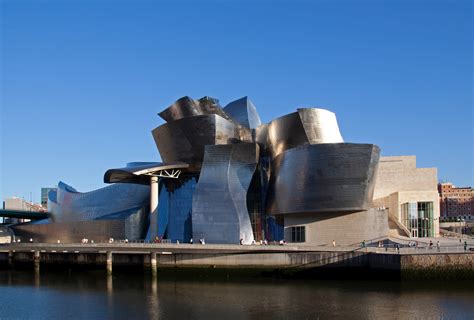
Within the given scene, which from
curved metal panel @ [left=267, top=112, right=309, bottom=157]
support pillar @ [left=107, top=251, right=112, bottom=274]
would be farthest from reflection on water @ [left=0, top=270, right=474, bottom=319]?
curved metal panel @ [left=267, top=112, right=309, bottom=157]

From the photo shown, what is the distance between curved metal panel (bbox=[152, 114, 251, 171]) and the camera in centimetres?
4894

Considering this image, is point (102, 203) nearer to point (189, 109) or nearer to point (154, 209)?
point (154, 209)

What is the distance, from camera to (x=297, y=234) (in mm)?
48281

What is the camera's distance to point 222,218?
46625mm

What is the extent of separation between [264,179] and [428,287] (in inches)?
833

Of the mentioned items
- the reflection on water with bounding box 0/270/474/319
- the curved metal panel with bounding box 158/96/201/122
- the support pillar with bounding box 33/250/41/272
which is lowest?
the reflection on water with bounding box 0/270/474/319

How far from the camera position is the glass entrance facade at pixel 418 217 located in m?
55.3

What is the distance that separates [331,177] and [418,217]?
49.9ft

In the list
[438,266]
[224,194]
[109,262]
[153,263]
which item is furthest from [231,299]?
[224,194]

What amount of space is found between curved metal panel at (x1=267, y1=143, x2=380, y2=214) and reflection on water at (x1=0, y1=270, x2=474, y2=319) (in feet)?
36.3

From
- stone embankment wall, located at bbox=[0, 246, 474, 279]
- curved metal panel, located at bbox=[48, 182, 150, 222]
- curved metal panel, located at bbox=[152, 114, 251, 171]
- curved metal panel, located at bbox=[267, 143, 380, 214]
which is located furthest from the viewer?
curved metal panel, located at bbox=[48, 182, 150, 222]

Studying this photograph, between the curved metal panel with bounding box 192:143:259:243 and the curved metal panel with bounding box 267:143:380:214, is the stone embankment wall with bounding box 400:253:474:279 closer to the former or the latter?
the curved metal panel with bounding box 267:143:380:214

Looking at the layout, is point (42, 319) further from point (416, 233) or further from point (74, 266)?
point (416, 233)

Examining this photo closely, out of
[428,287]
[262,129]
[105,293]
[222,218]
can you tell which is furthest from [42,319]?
[262,129]
